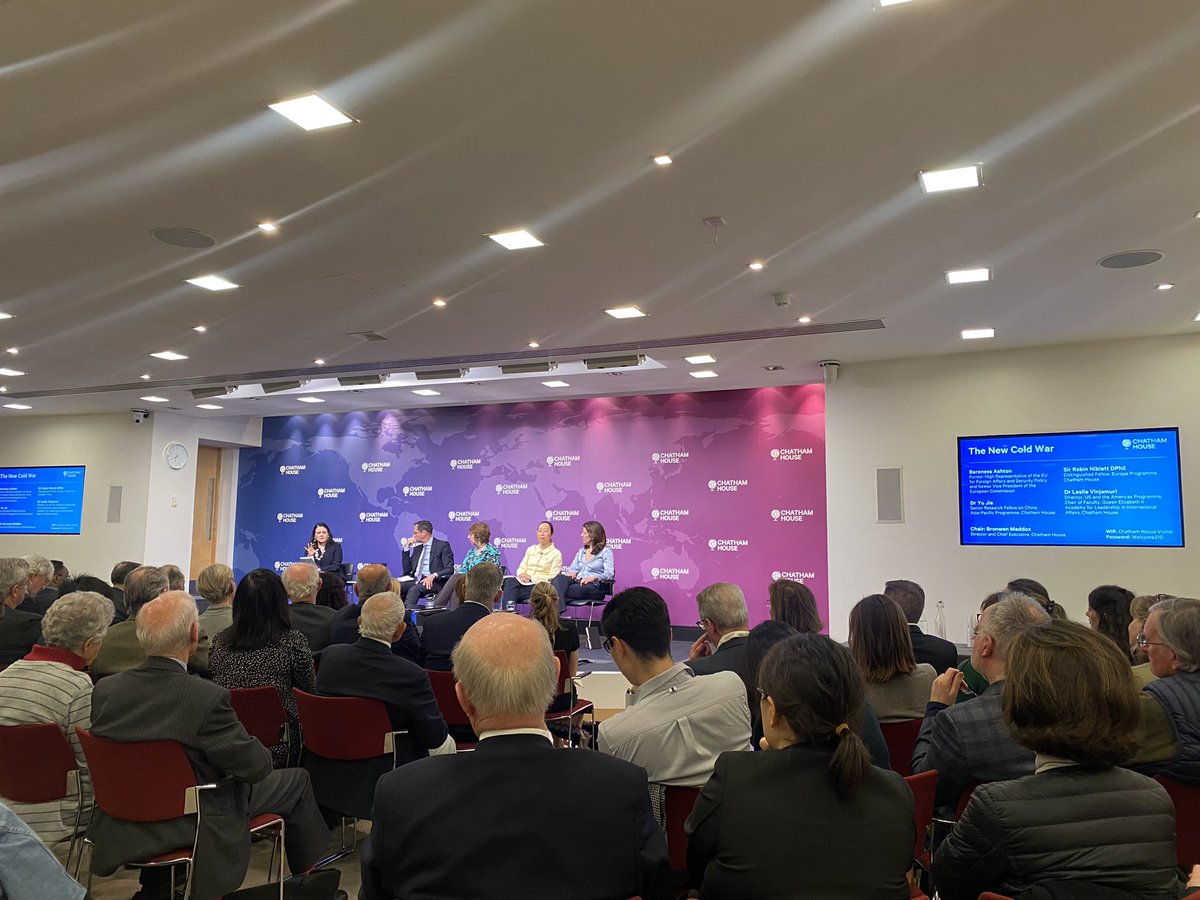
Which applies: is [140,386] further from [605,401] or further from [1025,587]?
[1025,587]

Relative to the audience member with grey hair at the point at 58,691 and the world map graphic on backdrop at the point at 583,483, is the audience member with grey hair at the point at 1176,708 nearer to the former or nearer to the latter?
the audience member with grey hair at the point at 58,691

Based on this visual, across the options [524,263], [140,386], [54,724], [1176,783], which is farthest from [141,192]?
[140,386]

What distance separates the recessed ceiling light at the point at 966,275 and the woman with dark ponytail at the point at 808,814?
4802 mm

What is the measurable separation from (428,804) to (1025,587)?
420cm

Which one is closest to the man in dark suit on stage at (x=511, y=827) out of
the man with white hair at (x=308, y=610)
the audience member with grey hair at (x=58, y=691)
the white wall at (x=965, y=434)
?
the audience member with grey hair at (x=58, y=691)

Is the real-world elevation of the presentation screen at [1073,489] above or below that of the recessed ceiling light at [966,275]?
below

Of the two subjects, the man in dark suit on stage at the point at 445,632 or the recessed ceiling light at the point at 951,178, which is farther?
the man in dark suit on stage at the point at 445,632

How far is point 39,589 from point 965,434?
319 inches

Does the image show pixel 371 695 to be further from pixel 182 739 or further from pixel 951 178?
pixel 951 178

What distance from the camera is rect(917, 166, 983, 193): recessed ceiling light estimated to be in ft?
13.7

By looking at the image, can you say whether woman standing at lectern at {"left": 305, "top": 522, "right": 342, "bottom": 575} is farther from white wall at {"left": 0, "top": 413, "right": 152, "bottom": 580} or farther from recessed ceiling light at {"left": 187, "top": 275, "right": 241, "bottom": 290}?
recessed ceiling light at {"left": 187, "top": 275, "right": 241, "bottom": 290}

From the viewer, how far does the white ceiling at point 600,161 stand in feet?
9.98

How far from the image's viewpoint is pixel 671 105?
356 centimetres

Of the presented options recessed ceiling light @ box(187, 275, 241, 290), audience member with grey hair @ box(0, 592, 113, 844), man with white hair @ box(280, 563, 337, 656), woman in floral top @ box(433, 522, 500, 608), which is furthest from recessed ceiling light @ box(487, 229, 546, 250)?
woman in floral top @ box(433, 522, 500, 608)
